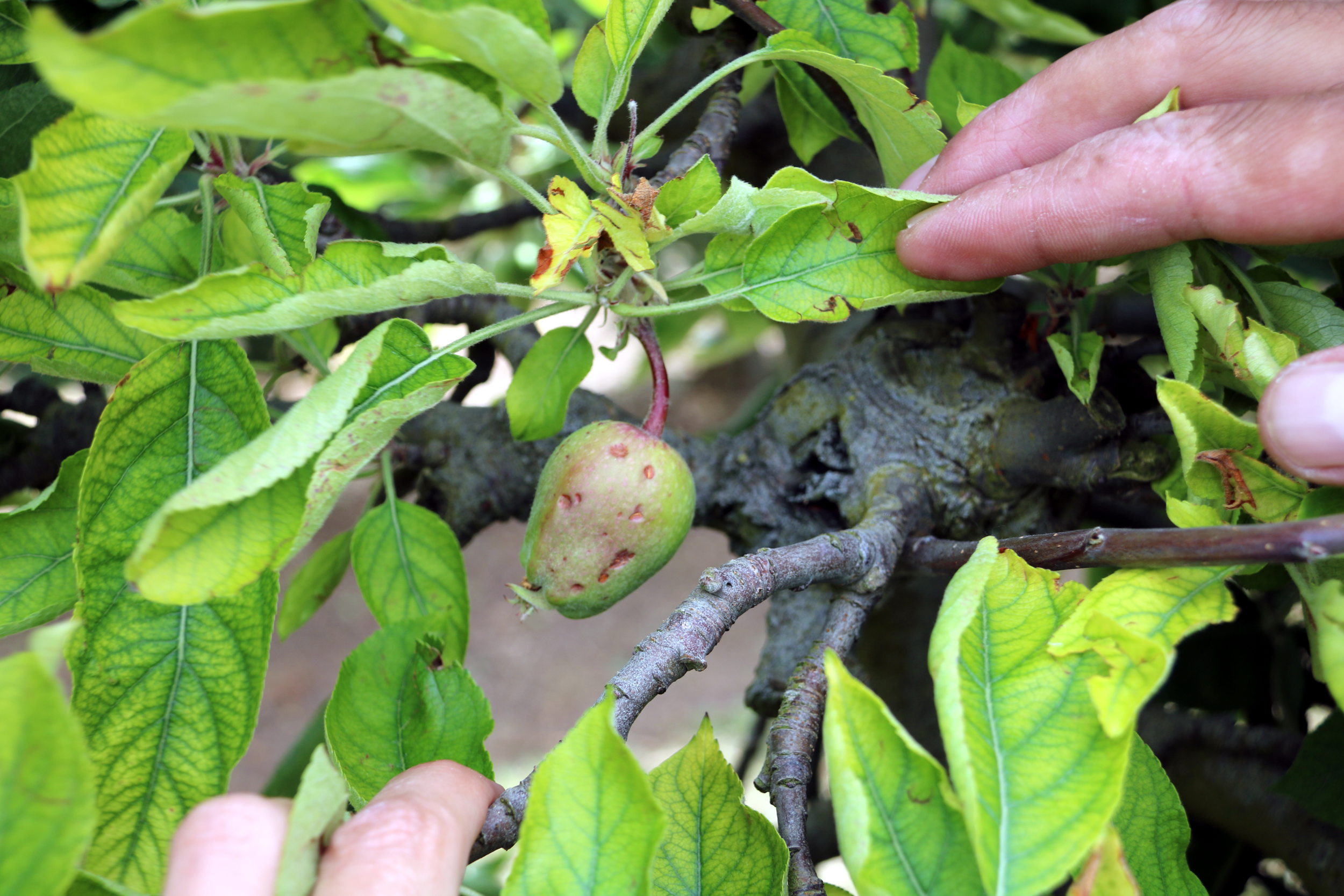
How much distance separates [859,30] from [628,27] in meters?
0.29

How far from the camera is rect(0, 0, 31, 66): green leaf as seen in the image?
2.02 feet

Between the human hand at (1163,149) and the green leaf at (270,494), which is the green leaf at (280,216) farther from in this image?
the human hand at (1163,149)

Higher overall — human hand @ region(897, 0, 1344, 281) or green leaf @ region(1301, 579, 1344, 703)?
human hand @ region(897, 0, 1344, 281)

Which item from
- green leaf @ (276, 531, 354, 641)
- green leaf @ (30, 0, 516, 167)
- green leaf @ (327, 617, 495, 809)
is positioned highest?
green leaf @ (30, 0, 516, 167)

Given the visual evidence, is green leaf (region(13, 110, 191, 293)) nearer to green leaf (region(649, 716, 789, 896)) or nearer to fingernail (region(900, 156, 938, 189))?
green leaf (region(649, 716, 789, 896))

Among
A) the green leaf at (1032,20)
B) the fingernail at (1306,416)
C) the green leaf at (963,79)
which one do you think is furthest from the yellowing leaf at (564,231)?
the green leaf at (1032,20)

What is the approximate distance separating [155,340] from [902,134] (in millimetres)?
627

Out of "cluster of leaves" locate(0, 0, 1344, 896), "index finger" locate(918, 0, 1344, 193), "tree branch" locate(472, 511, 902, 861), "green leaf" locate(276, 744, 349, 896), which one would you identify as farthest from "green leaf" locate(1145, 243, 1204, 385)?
"green leaf" locate(276, 744, 349, 896)

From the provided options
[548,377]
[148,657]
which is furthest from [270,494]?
[548,377]

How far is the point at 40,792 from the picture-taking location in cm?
36

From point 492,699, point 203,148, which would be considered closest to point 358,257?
point 203,148

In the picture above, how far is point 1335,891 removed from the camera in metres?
0.86

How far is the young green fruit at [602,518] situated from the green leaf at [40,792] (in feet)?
1.00

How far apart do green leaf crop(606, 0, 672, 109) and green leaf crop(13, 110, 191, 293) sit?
284 millimetres
